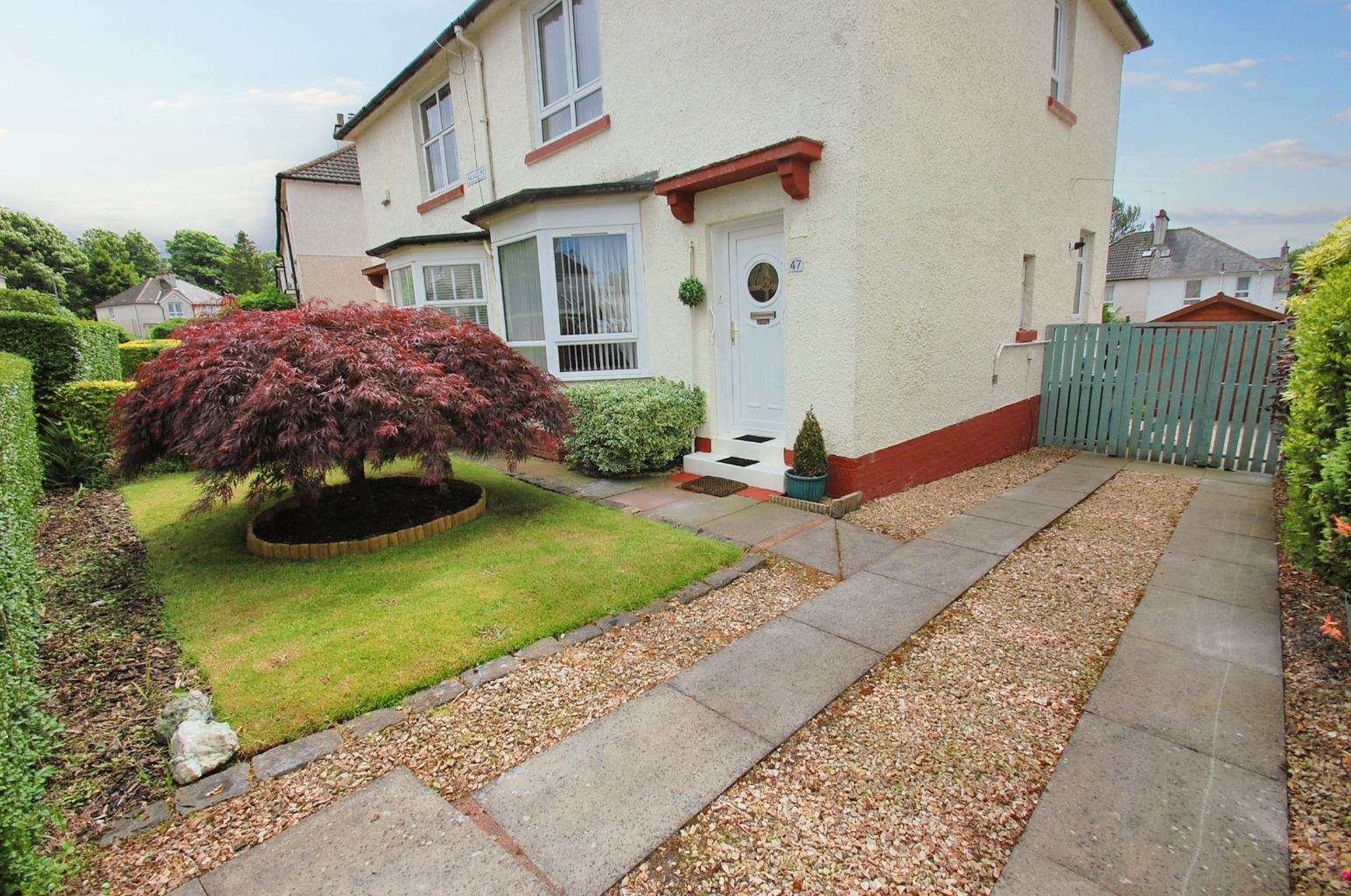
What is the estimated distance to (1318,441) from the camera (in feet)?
10.8

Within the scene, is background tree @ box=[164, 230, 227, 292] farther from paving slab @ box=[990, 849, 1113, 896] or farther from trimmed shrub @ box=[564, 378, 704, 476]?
paving slab @ box=[990, 849, 1113, 896]

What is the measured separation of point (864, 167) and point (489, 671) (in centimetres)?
523

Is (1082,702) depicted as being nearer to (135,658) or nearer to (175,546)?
(135,658)

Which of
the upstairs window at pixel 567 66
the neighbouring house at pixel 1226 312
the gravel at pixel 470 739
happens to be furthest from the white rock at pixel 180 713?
the neighbouring house at pixel 1226 312

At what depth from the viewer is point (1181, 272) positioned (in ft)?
127

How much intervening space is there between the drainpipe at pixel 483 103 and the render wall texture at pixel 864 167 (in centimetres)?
15

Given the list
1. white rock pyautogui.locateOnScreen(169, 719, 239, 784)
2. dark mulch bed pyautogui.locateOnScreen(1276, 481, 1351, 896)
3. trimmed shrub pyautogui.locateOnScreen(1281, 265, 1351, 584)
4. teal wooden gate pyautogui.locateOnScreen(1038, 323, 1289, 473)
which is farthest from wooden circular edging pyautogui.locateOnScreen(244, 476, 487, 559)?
teal wooden gate pyautogui.locateOnScreen(1038, 323, 1289, 473)

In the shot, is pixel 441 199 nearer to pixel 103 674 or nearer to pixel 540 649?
pixel 103 674

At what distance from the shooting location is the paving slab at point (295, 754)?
250 centimetres

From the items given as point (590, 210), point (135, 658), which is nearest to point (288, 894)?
point (135, 658)

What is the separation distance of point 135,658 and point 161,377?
2.55m

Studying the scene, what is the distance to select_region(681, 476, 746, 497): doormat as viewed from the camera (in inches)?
254

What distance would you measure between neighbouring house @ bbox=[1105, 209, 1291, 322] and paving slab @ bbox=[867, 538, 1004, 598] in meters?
43.6

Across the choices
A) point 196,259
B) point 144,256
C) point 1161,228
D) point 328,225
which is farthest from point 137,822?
point 144,256
